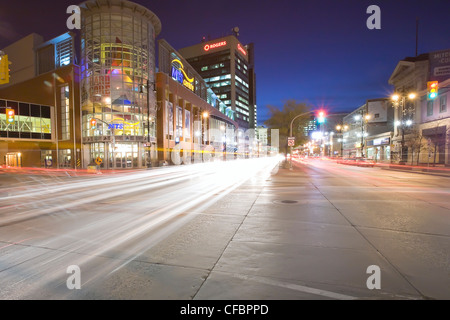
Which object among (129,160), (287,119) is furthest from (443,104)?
(129,160)

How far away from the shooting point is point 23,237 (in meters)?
5.57

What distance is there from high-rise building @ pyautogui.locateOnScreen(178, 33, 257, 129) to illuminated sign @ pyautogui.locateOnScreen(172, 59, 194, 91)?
7133cm

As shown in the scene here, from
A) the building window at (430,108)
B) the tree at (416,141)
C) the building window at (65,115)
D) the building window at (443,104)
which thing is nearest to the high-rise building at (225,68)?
the building window at (65,115)

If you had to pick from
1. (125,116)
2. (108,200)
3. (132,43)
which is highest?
(132,43)

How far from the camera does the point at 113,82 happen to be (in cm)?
3641

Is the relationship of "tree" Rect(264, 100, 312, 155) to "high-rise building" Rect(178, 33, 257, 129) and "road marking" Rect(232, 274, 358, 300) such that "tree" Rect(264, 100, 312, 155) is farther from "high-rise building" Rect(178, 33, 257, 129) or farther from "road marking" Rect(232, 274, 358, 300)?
"high-rise building" Rect(178, 33, 257, 129)

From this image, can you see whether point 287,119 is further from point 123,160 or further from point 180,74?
point 180,74

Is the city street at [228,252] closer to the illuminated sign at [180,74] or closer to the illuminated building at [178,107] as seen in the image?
the illuminated building at [178,107]

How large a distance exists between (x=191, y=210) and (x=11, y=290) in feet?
16.9

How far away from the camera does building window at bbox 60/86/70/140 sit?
1585 inches
